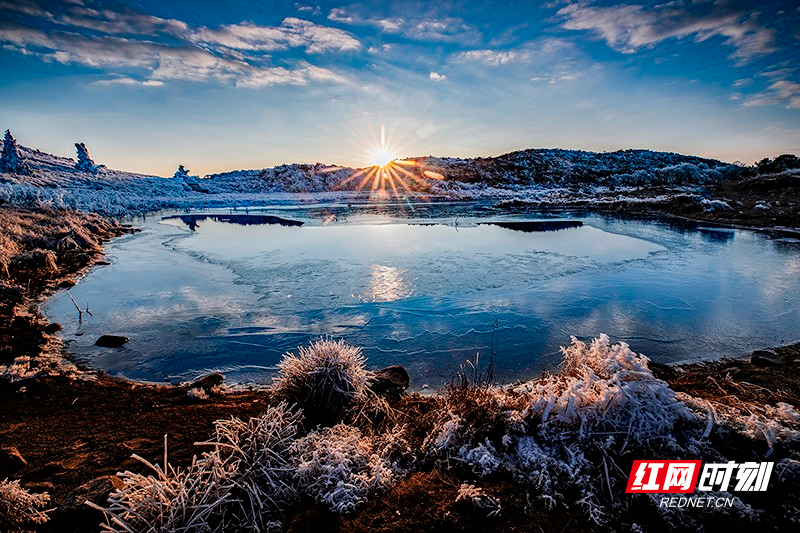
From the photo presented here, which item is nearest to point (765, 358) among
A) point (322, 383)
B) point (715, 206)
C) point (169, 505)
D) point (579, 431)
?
point (579, 431)

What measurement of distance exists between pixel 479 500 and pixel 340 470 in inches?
40.1

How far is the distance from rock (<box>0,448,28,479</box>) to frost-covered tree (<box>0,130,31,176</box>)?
262 ft

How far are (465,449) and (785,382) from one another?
4520 mm

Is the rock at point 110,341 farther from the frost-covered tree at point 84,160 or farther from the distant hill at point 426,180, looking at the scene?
the frost-covered tree at point 84,160

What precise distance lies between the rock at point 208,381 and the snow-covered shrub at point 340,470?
2.55m

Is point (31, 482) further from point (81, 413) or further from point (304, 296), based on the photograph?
point (304, 296)

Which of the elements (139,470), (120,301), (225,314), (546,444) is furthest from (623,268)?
(120,301)

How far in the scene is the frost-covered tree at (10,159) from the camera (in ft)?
186

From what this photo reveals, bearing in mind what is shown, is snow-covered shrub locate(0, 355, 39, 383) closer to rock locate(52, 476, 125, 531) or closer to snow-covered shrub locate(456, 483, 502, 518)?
rock locate(52, 476, 125, 531)

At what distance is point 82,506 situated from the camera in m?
2.51

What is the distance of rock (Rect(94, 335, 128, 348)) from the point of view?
6277mm

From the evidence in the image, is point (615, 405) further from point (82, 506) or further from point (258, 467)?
point (82, 506)

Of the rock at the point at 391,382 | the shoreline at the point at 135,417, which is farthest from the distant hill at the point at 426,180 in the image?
the rock at the point at 391,382

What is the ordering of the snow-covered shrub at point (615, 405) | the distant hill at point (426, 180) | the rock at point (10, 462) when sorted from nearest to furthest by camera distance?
the snow-covered shrub at point (615, 405)
the rock at point (10, 462)
the distant hill at point (426, 180)
